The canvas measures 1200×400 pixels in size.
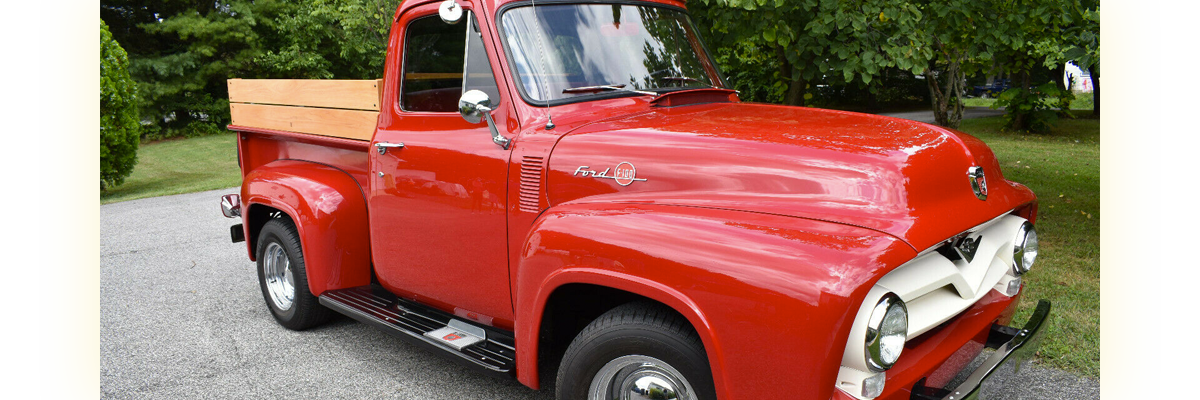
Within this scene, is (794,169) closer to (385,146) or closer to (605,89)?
(605,89)

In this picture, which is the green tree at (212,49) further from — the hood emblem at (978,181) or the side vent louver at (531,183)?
the hood emblem at (978,181)

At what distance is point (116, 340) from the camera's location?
4.66m

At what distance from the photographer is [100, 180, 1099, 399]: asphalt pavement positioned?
12.3ft

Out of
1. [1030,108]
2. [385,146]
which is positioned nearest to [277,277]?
[385,146]

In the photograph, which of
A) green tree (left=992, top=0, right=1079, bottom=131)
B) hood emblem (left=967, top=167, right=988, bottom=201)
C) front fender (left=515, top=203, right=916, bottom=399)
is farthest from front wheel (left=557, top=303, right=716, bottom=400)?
green tree (left=992, top=0, right=1079, bottom=131)

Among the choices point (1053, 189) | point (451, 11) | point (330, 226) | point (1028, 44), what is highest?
point (1028, 44)

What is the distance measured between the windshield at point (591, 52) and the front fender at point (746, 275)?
79 centimetres

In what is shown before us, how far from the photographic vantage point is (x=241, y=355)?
433cm

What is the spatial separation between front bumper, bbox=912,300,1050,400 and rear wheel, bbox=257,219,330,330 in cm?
349

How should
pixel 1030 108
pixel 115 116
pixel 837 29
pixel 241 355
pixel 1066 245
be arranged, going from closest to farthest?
pixel 241 355 → pixel 837 29 → pixel 1066 245 → pixel 115 116 → pixel 1030 108

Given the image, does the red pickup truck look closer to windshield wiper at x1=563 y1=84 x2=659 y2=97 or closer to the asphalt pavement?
windshield wiper at x1=563 y1=84 x2=659 y2=97

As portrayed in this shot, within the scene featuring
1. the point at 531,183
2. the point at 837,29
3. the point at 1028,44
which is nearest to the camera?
the point at 531,183

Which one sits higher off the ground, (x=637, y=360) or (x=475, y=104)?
(x=475, y=104)

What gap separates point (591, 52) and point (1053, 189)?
309 inches
